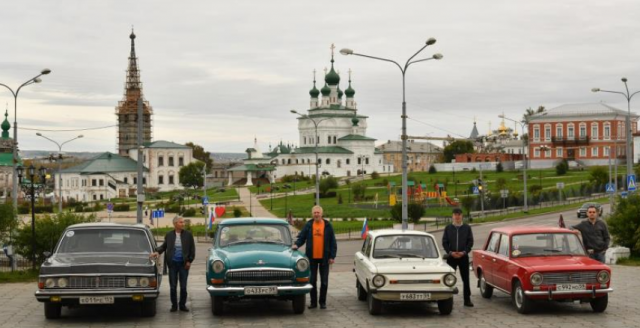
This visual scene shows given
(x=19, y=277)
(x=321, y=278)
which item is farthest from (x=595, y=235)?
(x=19, y=277)

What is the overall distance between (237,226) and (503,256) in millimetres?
4716

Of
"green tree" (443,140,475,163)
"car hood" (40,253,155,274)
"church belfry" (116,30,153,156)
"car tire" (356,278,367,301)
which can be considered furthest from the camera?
"green tree" (443,140,475,163)

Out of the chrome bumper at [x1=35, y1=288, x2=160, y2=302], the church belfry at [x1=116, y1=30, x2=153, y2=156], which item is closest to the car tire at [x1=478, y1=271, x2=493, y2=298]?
the chrome bumper at [x1=35, y1=288, x2=160, y2=302]

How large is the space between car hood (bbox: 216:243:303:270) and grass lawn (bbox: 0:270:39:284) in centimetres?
877

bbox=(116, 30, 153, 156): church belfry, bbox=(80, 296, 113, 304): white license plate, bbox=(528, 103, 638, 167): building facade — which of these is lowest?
bbox=(80, 296, 113, 304): white license plate

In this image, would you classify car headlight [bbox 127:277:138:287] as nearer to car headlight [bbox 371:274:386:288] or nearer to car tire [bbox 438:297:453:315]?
car headlight [bbox 371:274:386:288]

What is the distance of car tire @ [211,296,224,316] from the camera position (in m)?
13.8

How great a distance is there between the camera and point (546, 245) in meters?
14.2

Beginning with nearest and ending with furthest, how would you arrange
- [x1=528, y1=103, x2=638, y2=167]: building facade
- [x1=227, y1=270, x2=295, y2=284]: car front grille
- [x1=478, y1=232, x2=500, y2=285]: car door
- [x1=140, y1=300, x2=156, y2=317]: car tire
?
[x1=227, y1=270, x2=295, y2=284]: car front grille → [x1=140, y1=300, x2=156, y2=317]: car tire → [x1=478, y1=232, x2=500, y2=285]: car door → [x1=528, y1=103, x2=638, y2=167]: building facade

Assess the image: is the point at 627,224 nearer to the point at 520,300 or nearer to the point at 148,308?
the point at 520,300

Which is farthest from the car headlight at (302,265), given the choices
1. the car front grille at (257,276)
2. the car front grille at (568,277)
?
the car front grille at (568,277)

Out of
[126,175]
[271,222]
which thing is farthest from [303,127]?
[271,222]

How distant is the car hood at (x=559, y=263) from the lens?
13289mm

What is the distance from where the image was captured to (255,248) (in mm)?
14250
